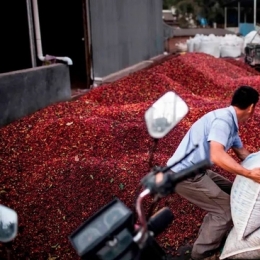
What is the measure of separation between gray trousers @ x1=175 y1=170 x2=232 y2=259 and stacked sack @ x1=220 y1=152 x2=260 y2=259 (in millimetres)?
99

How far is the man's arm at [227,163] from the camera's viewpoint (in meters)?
3.09

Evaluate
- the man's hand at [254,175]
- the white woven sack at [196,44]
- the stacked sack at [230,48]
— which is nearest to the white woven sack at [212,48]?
the white woven sack at [196,44]

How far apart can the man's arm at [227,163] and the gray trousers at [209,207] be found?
45cm

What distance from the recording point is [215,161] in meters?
3.14

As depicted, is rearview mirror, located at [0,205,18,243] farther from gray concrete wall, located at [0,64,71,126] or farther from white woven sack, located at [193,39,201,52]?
white woven sack, located at [193,39,201,52]

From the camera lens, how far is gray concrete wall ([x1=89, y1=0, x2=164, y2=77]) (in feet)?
36.8

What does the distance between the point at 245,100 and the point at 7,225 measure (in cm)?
203

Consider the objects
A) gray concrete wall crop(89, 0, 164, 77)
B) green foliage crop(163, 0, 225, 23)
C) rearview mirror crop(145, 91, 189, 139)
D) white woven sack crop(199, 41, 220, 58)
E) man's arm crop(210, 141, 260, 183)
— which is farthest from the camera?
green foliage crop(163, 0, 225, 23)

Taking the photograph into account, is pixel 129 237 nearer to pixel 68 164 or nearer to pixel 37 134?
pixel 68 164

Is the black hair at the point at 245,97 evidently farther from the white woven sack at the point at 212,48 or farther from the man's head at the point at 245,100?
the white woven sack at the point at 212,48

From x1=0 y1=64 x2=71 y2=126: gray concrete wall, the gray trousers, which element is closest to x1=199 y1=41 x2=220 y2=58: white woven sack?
x1=0 y1=64 x2=71 y2=126: gray concrete wall

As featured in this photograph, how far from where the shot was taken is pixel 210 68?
13008 millimetres

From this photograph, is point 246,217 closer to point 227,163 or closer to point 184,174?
point 227,163

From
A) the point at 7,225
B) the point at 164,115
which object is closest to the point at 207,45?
the point at 164,115
